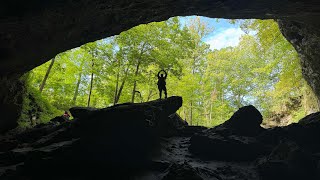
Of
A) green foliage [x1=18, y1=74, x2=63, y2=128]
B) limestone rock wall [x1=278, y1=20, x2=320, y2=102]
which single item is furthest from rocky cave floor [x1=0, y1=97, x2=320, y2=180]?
limestone rock wall [x1=278, y1=20, x2=320, y2=102]

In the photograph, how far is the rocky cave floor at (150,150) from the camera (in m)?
9.25

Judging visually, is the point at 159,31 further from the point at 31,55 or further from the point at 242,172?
the point at 242,172

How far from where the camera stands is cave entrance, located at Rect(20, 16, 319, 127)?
2025cm

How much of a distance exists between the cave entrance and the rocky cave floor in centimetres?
548

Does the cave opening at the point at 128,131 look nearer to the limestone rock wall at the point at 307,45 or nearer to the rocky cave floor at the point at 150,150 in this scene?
the rocky cave floor at the point at 150,150

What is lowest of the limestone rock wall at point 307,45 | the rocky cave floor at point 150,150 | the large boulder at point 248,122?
the rocky cave floor at point 150,150

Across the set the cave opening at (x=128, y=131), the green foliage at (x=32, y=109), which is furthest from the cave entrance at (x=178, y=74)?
the cave opening at (x=128, y=131)

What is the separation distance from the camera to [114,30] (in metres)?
13.5

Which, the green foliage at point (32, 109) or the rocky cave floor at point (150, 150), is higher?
the green foliage at point (32, 109)

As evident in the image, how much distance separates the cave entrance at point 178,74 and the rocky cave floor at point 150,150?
5.48 metres

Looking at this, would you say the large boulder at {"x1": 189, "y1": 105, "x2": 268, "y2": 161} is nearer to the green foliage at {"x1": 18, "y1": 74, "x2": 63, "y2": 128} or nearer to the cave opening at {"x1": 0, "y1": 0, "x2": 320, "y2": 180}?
the cave opening at {"x1": 0, "y1": 0, "x2": 320, "y2": 180}

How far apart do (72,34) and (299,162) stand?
11.0 metres

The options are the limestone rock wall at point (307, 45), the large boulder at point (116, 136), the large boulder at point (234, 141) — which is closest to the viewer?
the large boulder at point (116, 136)

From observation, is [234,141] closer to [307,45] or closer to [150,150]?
[150,150]
